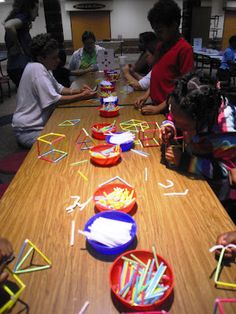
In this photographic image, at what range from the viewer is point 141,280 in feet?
2.71

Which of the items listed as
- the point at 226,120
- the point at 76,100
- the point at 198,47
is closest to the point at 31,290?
the point at 226,120

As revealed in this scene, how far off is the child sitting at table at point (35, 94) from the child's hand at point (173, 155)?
140 cm

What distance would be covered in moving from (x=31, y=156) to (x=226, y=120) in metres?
1.17

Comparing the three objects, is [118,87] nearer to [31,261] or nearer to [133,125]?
[133,125]

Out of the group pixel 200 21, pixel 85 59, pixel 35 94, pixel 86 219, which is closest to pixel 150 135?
pixel 86 219

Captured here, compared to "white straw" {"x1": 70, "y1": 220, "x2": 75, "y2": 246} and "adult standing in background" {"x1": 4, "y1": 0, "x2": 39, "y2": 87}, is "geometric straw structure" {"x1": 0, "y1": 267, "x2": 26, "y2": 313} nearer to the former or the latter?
"white straw" {"x1": 70, "y1": 220, "x2": 75, "y2": 246}

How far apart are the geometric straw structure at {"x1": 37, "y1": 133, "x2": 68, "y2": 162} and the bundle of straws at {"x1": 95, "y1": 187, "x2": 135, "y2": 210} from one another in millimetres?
523

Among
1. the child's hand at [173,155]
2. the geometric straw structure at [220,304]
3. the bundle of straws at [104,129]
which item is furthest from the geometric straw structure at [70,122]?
the geometric straw structure at [220,304]

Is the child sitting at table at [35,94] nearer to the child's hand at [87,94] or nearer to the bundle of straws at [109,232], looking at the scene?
the child's hand at [87,94]

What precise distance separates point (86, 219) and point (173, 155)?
0.64 meters

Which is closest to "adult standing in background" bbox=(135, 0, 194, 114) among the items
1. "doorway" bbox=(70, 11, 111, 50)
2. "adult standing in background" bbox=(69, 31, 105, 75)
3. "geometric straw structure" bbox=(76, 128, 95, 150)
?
"geometric straw structure" bbox=(76, 128, 95, 150)

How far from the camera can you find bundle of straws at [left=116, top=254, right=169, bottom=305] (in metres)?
0.77

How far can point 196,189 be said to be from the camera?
1299mm

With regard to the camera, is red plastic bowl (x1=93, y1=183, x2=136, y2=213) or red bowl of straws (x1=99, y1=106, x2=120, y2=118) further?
red bowl of straws (x1=99, y1=106, x2=120, y2=118)
